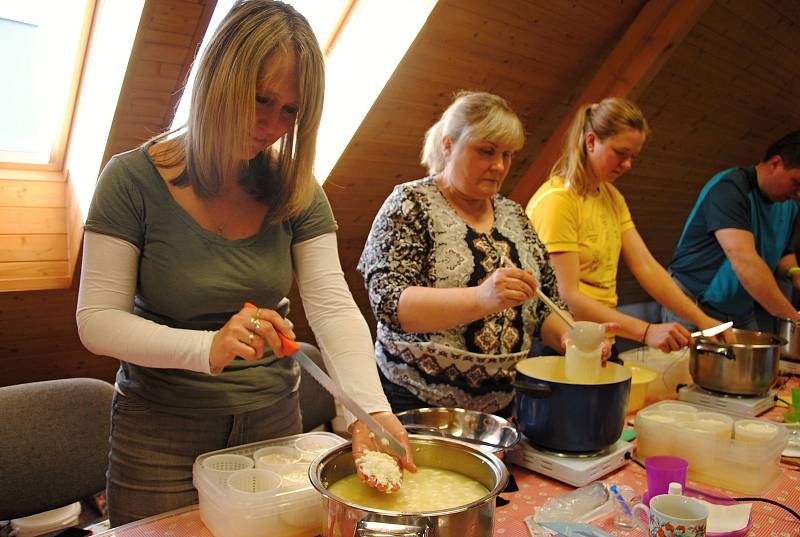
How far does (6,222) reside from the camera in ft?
8.09

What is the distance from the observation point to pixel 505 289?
138 cm

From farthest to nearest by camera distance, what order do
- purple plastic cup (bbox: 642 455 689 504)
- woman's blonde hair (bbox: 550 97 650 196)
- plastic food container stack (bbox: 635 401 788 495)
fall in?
1. woman's blonde hair (bbox: 550 97 650 196)
2. plastic food container stack (bbox: 635 401 788 495)
3. purple plastic cup (bbox: 642 455 689 504)

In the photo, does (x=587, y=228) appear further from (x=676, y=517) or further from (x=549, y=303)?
(x=676, y=517)

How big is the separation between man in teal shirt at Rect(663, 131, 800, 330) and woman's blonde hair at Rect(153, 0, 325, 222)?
1924mm

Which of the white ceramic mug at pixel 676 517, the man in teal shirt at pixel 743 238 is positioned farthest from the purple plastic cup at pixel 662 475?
the man in teal shirt at pixel 743 238

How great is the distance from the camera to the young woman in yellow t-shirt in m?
1.97

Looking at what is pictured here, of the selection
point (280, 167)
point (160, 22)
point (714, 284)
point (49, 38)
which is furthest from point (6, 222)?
point (714, 284)

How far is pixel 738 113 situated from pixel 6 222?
4400 millimetres

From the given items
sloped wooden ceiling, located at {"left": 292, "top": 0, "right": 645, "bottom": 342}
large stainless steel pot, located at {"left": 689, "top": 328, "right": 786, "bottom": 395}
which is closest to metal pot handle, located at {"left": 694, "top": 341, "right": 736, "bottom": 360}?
large stainless steel pot, located at {"left": 689, "top": 328, "right": 786, "bottom": 395}

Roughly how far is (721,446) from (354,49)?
7.10 ft

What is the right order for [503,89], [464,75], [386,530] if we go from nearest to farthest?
[386,530] → [464,75] → [503,89]

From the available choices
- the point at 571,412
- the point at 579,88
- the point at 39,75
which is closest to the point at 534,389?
the point at 571,412

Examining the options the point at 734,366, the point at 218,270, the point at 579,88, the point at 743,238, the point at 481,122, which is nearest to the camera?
the point at 218,270

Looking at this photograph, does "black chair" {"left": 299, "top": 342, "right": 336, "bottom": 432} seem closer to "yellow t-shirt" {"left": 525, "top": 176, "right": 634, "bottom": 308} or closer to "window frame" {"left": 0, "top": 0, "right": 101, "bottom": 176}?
"yellow t-shirt" {"left": 525, "top": 176, "right": 634, "bottom": 308}
